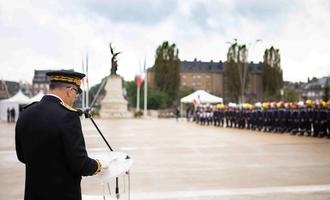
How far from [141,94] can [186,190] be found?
8744cm

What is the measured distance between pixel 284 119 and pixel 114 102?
37.3 meters

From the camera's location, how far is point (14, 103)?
46.6m

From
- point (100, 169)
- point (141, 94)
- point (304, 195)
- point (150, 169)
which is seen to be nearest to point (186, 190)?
point (304, 195)

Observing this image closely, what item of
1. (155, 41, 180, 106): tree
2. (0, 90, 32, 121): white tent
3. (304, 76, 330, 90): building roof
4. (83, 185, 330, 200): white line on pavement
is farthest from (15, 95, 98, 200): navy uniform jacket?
(304, 76, 330, 90): building roof

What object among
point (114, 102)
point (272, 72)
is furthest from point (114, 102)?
point (272, 72)

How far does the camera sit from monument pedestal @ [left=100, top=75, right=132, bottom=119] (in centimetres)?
5975

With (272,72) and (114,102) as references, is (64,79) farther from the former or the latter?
(272,72)

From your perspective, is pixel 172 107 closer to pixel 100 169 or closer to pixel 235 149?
pixel 235 149

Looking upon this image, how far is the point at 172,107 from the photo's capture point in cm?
9056

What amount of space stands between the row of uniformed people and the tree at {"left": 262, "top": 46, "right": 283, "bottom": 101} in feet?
198

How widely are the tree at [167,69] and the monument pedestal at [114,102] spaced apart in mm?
26171

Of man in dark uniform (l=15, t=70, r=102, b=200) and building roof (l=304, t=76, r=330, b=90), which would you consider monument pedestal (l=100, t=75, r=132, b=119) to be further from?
building roof (l=304, t=76, r=330, b=90)

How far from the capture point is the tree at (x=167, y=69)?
283ft

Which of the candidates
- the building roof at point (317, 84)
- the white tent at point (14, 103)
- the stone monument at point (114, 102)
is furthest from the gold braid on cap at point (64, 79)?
the building roof at point (317, 84)
